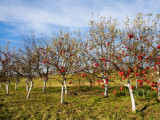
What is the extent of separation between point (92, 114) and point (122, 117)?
2146 millimetres

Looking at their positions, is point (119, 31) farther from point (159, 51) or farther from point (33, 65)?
point (33, 65)

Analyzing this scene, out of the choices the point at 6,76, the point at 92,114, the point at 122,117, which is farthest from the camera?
the point at 6,76

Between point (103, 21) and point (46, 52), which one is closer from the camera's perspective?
point (103, 21)

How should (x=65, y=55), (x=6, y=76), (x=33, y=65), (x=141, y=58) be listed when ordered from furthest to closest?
(x=6, y=76) → (x=33, y=65) → (x=65, y=55) → (x=141, y=58)

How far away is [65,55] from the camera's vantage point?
14.7 meters

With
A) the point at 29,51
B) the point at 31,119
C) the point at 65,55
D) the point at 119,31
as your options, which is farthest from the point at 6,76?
the point at 119,31

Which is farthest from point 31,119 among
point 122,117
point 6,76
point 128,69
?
point 6,76

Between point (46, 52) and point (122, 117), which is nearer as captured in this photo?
point (122, 117)

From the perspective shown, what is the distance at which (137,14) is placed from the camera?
1034 centimetres

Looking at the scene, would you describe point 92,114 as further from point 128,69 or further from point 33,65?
point 33,65

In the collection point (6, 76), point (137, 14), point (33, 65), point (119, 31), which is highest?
point (137, 14)

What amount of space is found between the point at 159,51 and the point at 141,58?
1192 mm

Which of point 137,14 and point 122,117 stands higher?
point 137,14

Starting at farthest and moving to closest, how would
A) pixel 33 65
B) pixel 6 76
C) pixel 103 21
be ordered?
pixel 6 76 → pixel 33 65 → pixel 103 21
